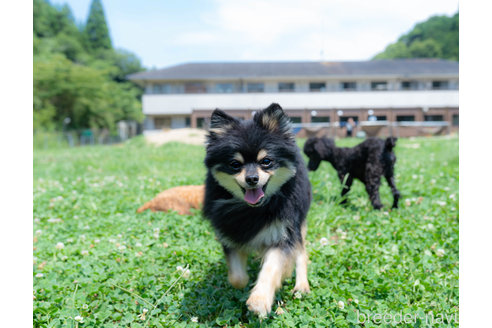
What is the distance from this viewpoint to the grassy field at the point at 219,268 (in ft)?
9.55

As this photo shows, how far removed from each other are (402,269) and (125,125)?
5282 centimetres

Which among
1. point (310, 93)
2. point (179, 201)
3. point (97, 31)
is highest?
point (97, 31)

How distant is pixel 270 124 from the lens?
3.17 metres

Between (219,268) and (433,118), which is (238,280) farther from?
(433,118)

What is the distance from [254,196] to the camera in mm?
2926

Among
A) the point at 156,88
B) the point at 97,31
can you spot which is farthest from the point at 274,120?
the point at 97,31

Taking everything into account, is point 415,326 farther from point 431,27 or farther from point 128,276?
point 431,27

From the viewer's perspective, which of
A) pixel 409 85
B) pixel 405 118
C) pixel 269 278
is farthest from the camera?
pixel 409 85

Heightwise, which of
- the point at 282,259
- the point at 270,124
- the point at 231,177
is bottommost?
the point at 282,259

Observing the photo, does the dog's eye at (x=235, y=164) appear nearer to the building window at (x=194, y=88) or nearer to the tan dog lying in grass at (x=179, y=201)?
the tan dog lying in grass at (x=179, y=201)

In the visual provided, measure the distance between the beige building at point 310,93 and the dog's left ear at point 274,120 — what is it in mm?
33033

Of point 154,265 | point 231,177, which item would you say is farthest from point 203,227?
point 231,177

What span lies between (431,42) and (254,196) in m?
68.2

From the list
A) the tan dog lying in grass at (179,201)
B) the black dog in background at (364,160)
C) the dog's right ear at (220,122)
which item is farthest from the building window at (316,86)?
the dog's right ear at (220,122)
